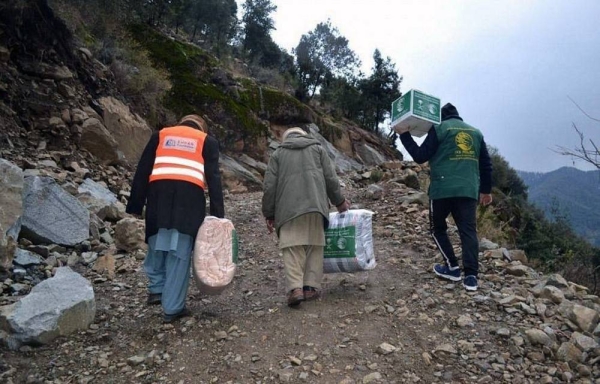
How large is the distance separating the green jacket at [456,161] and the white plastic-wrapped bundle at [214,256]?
2.03 m

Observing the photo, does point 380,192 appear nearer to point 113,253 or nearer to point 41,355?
point 113,253

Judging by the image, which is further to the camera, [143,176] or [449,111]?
[449,111]

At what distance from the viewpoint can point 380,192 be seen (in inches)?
346

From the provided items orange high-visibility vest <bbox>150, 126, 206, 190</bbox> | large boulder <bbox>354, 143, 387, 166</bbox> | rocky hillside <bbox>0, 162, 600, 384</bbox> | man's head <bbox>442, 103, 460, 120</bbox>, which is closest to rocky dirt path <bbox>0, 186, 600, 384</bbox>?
rocky hillside <bbox>0, 162, 600, 384</bbox>

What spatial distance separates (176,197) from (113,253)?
2355 millimetres

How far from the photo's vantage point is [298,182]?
4.28 metres

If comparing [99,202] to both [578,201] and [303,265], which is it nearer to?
[303,265]

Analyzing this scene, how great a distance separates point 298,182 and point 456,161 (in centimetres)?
151

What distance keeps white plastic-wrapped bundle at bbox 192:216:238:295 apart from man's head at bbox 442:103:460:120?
244 centimetres

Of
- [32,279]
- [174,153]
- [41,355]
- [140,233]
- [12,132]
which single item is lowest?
[41,355]

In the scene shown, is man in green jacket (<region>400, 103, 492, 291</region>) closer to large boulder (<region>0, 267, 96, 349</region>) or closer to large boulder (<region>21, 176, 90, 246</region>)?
large boulder (<region>0, 267, 96, 349</region>)

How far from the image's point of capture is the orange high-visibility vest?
12.8 ft

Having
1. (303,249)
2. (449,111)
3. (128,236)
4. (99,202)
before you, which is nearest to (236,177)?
(99,202)

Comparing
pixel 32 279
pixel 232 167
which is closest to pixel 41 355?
pixel 32 279
